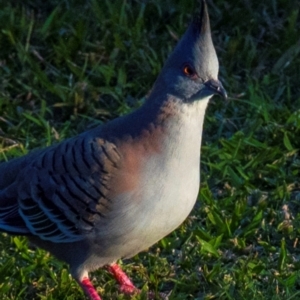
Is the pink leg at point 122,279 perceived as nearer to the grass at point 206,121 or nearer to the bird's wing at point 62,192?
the grass at point 206,121

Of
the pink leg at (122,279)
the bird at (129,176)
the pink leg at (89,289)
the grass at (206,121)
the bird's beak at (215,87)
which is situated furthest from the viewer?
the grass at (206,121)

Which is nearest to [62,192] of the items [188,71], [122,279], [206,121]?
[122,279]

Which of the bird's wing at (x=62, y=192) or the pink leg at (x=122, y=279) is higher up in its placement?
the bird's wing at (x=62, y=192)

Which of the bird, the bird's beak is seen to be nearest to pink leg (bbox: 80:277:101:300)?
the bird

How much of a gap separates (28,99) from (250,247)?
187 cm

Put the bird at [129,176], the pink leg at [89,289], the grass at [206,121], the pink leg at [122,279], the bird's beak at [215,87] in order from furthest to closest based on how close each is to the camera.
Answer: the grass at [206,121]
the pink leg at [122,279]
the pink leg at [89,289]
the bird's beak at [215,87]
the bird at [129,176]

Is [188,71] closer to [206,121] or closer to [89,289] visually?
[89,289]

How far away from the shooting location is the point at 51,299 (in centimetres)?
Answer: 436

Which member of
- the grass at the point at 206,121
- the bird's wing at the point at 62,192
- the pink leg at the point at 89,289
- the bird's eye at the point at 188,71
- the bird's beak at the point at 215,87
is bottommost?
the grass at the point at 206,121

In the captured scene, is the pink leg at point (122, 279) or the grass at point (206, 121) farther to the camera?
the grass at point (206, 121)

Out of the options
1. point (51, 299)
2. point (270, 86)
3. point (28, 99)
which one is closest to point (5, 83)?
point (28, 99)

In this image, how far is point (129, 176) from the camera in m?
4.07

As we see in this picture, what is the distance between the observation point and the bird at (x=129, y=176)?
4.07 metres

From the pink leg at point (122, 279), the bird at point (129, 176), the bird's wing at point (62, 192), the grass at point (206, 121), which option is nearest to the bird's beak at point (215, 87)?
the bird at point (129, 176)
